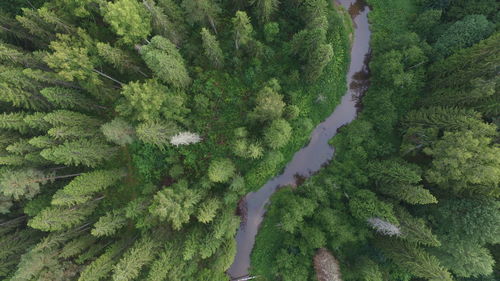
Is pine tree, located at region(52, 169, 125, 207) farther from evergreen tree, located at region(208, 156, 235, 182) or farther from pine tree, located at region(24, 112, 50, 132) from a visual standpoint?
evergreen tree, located at region(208, 156, 235, 182)

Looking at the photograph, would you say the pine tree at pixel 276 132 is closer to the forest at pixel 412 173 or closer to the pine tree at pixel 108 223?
the forest at pixel 412 173

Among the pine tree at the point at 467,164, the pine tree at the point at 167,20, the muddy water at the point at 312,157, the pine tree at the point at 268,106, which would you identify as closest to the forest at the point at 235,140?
the pine tree at the point at 467,164

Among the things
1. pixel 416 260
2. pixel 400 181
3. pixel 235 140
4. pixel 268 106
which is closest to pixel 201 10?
pixel 268 106

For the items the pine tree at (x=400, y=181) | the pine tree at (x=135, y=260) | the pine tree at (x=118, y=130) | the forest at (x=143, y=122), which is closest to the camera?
the pine tree at (x=135, y=260)

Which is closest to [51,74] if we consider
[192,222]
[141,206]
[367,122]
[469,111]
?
[141,206]

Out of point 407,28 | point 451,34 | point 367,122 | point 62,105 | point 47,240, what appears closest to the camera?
point 47,240

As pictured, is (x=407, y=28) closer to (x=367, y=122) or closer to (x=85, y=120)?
(x=367, y=122)
